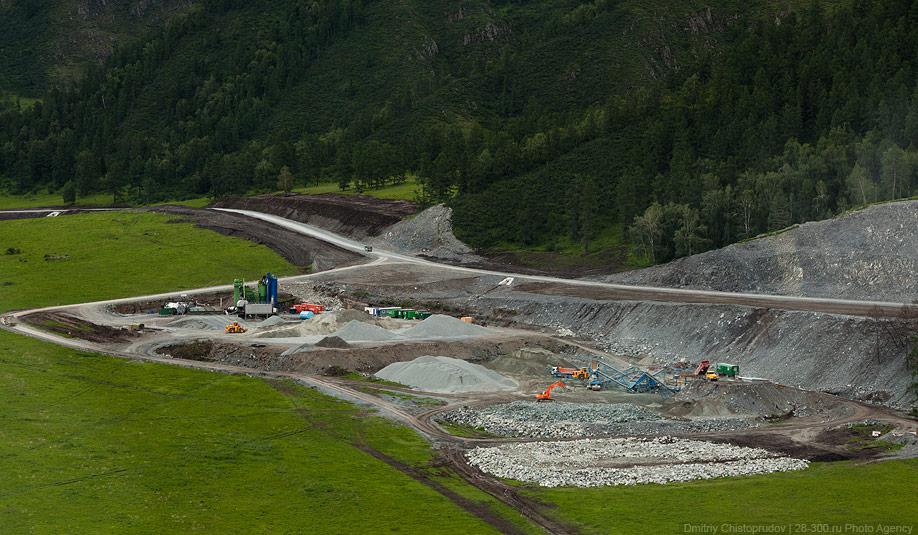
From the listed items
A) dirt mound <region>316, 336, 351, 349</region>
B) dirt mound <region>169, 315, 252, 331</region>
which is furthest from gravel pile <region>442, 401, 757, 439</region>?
dirt mound <region>169, 315, 252, 331</region>

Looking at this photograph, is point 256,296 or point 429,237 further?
point 429,237

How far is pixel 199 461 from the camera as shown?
5538 cm

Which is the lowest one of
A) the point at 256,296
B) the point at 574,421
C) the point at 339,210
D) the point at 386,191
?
the point at 574,421

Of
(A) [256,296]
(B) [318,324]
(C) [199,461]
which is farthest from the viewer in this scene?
(A) [256,296]

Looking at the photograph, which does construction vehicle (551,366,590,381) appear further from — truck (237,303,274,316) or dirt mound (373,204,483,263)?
dirt mound (373,204,483,263)

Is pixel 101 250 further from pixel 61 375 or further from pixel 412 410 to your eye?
pixel 412 410

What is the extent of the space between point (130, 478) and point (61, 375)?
29.3m

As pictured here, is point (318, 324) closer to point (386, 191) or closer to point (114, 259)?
point (114, 259)

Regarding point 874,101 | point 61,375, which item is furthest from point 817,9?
point 61,375

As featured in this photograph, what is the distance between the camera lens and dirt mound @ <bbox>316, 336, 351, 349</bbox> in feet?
302

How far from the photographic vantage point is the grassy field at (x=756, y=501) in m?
47.2

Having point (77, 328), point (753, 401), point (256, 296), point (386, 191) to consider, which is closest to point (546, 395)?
point (753, 401)

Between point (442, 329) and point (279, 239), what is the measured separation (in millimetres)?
62428

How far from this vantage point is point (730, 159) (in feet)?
442
